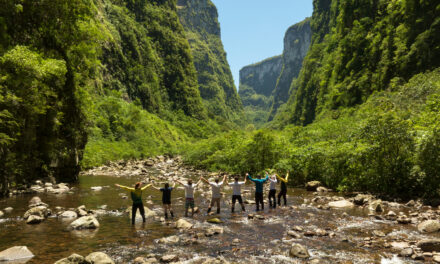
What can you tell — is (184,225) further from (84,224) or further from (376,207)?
(376,207)

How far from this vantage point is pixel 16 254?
Result: 27.3ft

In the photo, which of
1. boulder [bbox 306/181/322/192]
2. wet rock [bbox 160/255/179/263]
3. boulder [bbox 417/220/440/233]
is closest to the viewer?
wet rock [bbox 160/255/179/263]

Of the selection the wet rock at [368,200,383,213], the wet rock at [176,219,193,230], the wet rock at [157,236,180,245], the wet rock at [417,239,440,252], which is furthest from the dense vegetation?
the wet rock at [157,236,180,245]

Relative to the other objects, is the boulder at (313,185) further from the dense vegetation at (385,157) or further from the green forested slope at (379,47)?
the green forested slope at (379,47)

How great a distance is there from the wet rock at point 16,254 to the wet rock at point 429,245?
40.3 ft

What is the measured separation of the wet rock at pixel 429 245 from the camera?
8648 mm

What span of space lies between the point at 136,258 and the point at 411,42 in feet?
154

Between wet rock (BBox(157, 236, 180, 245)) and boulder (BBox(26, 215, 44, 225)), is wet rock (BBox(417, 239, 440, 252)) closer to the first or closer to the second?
wet rock (BBox(157, 236, 180, 245))

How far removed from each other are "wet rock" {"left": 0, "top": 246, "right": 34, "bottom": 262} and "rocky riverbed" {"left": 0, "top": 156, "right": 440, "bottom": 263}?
0.70 feet

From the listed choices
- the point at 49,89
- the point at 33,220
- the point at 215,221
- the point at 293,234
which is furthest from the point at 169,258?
the point at 49,89

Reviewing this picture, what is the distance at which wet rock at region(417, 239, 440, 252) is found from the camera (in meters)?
8.65

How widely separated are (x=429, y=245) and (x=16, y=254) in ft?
42.5

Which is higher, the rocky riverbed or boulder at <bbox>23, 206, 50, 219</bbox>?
boulder at <bbox>23, 206, 50, 219</bbox>

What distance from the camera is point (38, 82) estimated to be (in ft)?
56.4
